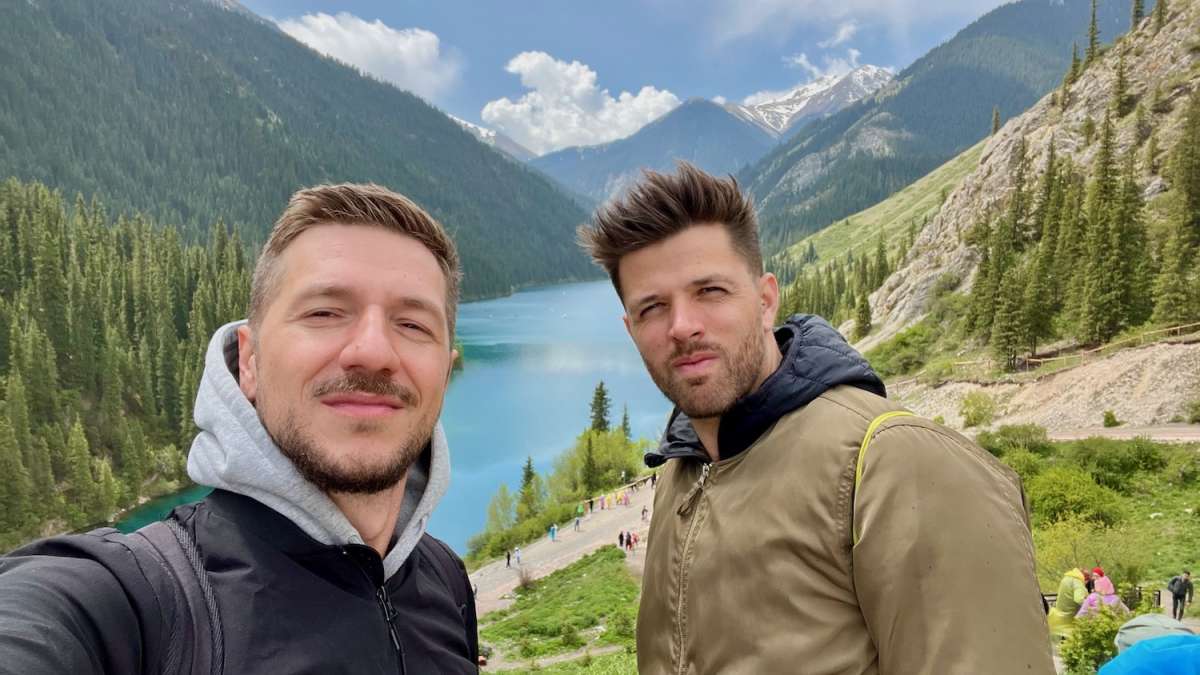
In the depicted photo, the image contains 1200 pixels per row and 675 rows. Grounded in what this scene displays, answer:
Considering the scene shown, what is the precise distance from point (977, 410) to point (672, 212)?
3275cm

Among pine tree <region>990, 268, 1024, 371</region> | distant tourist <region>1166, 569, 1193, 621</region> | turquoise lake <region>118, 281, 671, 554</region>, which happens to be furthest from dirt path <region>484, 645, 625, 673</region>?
pine tree <region>990, 268, 1024, 371</region>

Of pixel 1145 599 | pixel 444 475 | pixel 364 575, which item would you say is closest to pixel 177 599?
pixel 364 575

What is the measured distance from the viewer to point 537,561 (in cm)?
2998

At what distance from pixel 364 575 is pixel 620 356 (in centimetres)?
9862

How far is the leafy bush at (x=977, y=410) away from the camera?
29.3 m

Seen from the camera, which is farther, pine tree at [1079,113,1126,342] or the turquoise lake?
the turquoise lake

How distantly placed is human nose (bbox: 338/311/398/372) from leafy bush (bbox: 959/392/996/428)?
33307mm

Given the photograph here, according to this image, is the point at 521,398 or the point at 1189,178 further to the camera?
the point at 521,398

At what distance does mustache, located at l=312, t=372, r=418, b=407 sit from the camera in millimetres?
1980

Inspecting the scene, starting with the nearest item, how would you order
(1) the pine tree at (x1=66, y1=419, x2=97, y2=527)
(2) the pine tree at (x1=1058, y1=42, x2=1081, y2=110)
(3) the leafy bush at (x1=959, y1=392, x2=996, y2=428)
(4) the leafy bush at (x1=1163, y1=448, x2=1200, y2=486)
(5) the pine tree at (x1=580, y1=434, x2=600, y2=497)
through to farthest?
(4) the leafy bush at (x1=1163, y1=448, x2=1200, y2=486) → (3) the leafy bush at (x1=959, y1=392, x2=996, y2=428) → (5) the pine tree at (x1=580, y1=434, x2=600, y2=497) → (1) the pine tree at (x1=66, y1=419, x2=97, y2=527) → (2) the pine tree at (x1=1058, y1=42, x2=1081, y2=110)

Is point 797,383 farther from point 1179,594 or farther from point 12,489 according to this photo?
point 12,489

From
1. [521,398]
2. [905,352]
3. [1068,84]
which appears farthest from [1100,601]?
[1068,84]

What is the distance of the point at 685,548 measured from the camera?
245cm

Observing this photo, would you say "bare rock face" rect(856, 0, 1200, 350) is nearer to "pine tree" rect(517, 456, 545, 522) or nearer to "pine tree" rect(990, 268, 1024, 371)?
"pine tree" rect(990, 268, 1024, 371)
